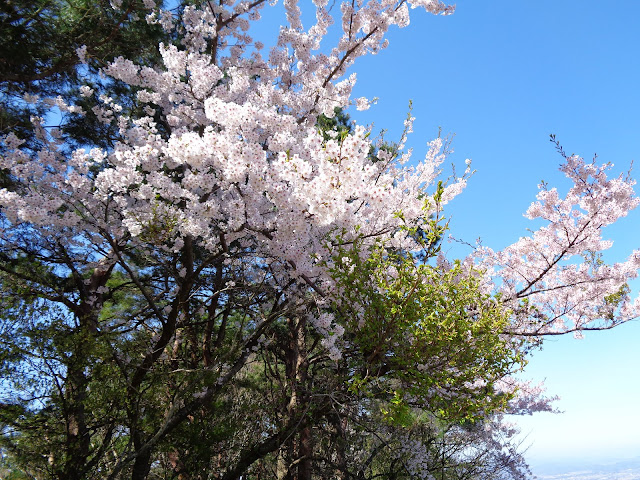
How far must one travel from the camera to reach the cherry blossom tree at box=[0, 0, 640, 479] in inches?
160

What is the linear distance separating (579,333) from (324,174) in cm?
537

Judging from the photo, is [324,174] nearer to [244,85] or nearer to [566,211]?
[244,85]

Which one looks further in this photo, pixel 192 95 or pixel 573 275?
pixel 573 275

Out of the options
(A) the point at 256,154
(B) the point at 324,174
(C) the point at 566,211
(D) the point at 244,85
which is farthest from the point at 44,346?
(C) the point at 566,211

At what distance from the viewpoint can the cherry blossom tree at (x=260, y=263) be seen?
4.05 meters

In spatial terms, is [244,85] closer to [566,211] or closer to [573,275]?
[566,211]

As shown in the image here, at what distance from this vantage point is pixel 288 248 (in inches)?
188

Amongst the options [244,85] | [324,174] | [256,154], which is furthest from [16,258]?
[324,174]

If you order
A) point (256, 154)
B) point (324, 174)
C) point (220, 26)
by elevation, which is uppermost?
point (220, 26)

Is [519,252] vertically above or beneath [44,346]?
above

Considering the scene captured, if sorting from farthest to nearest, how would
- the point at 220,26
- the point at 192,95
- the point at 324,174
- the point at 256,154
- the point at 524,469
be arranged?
the point at 524,469, the point at 220,26, the point at 192,95, the point at 256,154, the point at 324,174

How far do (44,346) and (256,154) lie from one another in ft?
10.4

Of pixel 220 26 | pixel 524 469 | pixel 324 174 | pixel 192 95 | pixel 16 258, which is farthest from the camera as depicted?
pixel 524 469

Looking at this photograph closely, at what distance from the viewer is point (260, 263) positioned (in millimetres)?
7645
